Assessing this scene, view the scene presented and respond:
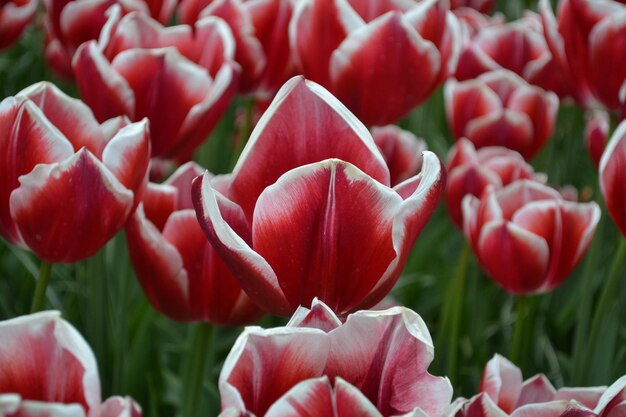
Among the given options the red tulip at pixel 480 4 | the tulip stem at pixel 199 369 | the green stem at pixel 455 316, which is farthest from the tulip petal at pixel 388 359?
the red tulip at pixel 480 4

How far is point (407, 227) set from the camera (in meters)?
0.55

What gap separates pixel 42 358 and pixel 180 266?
12.9 inches

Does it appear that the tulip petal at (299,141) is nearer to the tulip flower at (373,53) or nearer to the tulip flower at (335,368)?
the tulip flower at (335,368)

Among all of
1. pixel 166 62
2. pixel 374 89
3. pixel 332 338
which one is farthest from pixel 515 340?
pixel 332 338

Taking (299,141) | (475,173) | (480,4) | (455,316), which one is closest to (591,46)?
(475,173)

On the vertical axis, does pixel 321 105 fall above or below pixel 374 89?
above

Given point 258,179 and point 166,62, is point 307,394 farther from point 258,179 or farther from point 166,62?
point 166,62

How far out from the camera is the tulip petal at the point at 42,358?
0.44 m

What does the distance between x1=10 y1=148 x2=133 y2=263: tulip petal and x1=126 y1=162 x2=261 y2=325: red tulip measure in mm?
66

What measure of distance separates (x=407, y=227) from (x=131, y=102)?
421 mm

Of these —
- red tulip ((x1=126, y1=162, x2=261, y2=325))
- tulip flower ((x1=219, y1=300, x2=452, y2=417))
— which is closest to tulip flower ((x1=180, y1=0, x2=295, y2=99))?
red tulip ((x1=126, y1=162, x2=261, y2=325))

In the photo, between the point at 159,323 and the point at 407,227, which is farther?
the point at 159,323

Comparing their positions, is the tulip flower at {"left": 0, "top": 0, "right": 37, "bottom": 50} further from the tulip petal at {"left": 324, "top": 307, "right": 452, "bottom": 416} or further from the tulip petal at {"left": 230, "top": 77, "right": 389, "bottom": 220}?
the tulip petal at {"left": 324, "top": 307, "right": 452, "bottom": 416}

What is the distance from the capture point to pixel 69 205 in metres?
0.67
